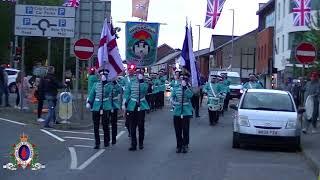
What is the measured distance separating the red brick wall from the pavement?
4542 cm

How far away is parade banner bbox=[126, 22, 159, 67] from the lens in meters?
25.3

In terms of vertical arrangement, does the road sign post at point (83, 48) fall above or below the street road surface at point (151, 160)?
above

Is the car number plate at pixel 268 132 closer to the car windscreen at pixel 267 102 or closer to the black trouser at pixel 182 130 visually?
the car windscreen at pixel 267 102

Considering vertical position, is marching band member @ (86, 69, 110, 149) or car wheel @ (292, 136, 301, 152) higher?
marching band member @ (86, 69, 110, 149)

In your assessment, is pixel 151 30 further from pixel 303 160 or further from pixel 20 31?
pixel 303 160

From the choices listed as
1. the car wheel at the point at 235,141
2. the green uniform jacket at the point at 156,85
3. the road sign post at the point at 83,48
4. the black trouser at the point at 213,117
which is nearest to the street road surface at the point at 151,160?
the car wheel at the point at 235,141

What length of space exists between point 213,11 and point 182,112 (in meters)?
20.4

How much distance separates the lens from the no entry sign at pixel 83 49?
868 inches

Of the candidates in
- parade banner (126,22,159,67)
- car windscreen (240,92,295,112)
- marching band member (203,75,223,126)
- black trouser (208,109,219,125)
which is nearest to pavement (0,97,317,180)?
car windscreen (240,92,295,112)

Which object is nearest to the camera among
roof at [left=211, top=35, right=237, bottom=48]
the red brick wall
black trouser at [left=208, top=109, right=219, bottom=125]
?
black trouser at [left=208, top=109, right=219, bottom=125]

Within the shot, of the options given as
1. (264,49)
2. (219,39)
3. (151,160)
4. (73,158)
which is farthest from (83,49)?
(219,39)

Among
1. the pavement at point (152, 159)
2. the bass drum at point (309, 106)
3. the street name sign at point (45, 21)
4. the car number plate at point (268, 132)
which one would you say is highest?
the street name sign at point (45, 21)

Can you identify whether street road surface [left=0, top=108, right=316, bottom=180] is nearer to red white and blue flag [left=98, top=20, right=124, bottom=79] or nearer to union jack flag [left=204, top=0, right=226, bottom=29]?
red white and blue flag [left=98, top=20, right=124, bottom=79]

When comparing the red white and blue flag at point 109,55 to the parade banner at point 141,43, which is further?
the parade banner at point 141,43
